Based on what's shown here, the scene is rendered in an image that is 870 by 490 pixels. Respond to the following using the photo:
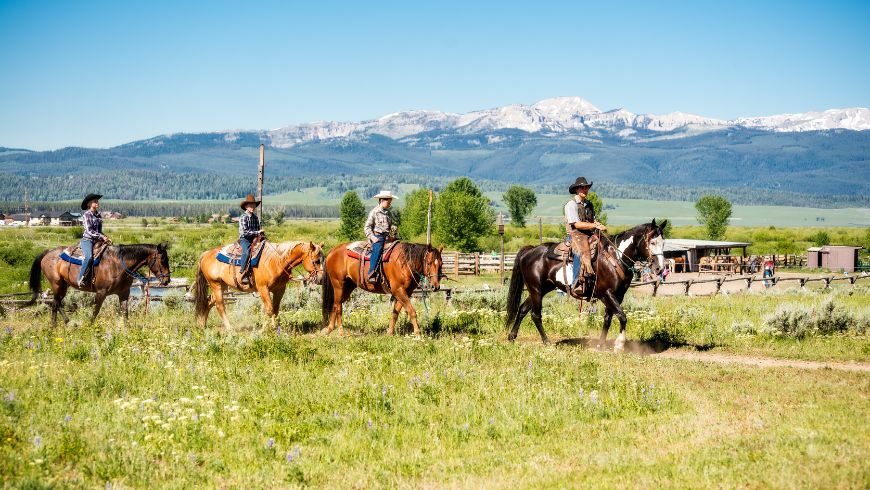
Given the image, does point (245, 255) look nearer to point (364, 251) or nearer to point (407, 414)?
point (364, 251)

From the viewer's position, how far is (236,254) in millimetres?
16734

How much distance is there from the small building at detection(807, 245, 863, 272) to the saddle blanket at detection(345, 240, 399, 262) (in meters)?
64.6

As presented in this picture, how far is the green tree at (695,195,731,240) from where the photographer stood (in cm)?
12238

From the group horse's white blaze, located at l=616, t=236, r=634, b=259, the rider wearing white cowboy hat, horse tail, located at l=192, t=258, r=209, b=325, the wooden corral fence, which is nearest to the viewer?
horse's white blaze, located at l=616, t=236, r=634, b=259

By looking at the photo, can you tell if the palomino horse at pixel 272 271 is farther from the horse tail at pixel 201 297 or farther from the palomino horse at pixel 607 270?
the palomino horse at pixel 607 270

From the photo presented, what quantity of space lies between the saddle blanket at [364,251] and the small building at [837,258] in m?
64.6

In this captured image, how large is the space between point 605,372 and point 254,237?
27.8 feet

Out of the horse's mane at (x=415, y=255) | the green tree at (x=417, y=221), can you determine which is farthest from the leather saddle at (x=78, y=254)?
the green tree at (x=417, y=221)

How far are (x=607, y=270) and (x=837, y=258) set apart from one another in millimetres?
64816

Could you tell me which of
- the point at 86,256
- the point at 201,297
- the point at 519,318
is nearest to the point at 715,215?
the point at 519,318

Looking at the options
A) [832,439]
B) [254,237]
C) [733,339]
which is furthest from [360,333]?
[832,439]

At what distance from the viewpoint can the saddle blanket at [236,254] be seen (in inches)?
648

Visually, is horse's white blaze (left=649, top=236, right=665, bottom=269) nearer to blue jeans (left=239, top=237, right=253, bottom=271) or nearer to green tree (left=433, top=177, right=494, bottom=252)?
blue jeans (left=239, top=237, right=253, bottom=271)

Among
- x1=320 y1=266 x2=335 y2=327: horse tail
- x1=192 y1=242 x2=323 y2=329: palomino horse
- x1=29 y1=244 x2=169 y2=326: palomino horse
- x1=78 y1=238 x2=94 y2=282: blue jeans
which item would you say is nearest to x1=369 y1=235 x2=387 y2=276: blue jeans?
x1=192 y1=242 x2=323 y2=329: palomino horse
